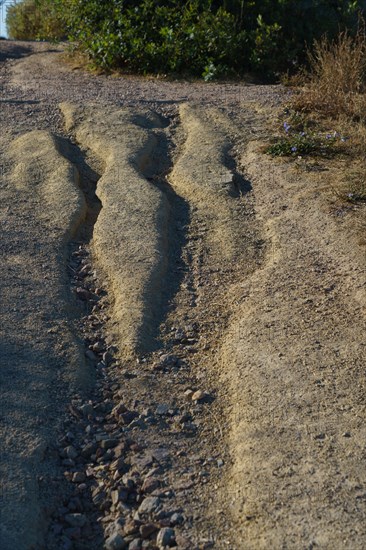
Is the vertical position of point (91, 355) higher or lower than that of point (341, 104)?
lower

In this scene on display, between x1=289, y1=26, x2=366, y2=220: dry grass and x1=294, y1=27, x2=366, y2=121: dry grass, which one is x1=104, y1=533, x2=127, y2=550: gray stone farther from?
x1=294, y1=27, x2=366, y2=121: dry grass

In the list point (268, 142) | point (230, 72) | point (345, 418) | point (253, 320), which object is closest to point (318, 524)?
point (345, 418)

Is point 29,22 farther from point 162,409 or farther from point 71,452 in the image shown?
point 71,452

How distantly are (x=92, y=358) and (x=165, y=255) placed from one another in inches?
43.7

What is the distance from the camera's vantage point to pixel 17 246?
531cm

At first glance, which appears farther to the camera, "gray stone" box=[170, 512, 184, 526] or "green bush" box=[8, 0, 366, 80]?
"green bush" box=[8, 0, 366, 80]

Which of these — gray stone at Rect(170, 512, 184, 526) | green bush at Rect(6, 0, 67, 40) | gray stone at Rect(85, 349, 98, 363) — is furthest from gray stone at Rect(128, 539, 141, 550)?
green bush at Rect(6, 0, 67, 40)

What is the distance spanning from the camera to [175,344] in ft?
14.8

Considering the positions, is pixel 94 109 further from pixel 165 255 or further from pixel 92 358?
pixel 92 358

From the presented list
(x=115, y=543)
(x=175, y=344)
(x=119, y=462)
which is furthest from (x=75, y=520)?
(x=175, y=344)

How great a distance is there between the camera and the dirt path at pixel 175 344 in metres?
3.39

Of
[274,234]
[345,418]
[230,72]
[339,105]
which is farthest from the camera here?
[230,72]

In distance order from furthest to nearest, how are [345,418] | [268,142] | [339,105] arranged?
[339,105] → [268,142] → [345,418]

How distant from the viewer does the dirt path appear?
339cm
